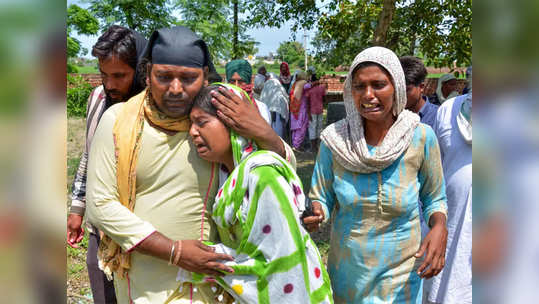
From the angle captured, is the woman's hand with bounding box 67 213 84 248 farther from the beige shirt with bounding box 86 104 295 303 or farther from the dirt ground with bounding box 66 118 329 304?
the beige shirt with bounding box 86 104 295 303

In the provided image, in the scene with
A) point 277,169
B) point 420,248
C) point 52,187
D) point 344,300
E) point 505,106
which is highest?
point 505,106

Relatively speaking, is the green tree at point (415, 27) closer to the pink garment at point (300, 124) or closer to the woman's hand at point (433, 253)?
the pink garment at point (300, 124)

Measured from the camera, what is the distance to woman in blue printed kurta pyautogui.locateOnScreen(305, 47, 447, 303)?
2117mm

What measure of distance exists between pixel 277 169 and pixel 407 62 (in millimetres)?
2233

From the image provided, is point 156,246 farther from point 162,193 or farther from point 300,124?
point 300,124

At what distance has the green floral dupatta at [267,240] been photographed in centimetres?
162

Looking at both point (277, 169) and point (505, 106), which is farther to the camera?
point (277, 169)

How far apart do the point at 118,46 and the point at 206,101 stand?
0.75 meters

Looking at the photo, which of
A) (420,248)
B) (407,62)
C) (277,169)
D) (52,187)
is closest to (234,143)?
(277,169)

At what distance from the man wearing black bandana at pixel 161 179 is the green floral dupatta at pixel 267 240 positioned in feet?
0.33

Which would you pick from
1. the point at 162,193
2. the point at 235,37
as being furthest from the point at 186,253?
the point at 235,37

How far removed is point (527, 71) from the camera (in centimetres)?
50

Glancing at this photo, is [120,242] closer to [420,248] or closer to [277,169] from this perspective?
[277,169]

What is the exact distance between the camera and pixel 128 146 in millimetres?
1709
